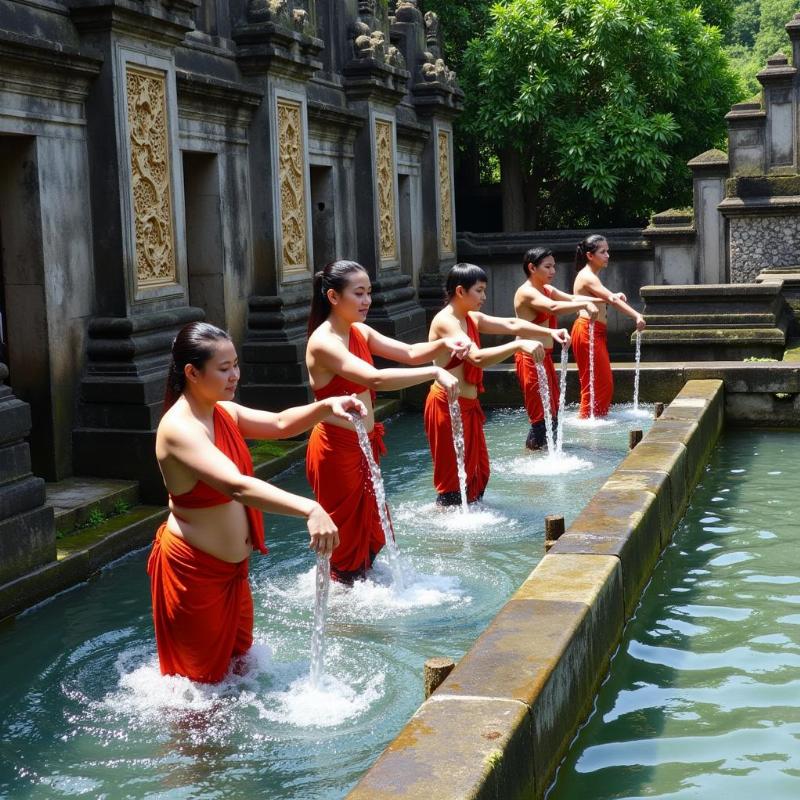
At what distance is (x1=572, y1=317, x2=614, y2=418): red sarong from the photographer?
1179cm

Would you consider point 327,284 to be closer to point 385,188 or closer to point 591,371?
point 591,371

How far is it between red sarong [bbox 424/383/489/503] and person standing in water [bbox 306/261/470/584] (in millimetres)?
1512

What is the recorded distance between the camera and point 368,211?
14789mm

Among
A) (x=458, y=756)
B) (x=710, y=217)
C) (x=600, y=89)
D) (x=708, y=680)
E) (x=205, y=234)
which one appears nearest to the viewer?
(x=458, y=756)

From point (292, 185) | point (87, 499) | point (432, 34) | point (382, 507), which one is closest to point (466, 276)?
point (382, 507)

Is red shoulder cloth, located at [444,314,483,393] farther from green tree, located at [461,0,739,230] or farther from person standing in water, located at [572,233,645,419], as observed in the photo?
green tree, located at [461,0,739,230]

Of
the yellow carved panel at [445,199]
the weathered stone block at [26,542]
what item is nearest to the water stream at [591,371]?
the weathered stone block at [26,542]

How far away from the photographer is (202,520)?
15.8 feet

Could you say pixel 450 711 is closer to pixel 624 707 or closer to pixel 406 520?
pixel 624 707

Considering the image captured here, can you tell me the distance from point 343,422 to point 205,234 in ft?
16.3

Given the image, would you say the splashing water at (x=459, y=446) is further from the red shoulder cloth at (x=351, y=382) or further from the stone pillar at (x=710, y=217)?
the stone pillar at (x=710, y=217)

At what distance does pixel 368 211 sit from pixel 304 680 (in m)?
10.2

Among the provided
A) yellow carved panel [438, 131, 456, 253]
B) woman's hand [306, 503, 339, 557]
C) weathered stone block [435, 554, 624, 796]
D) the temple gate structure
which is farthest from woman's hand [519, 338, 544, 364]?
yellow carved panel [438, 131, 456, 253]

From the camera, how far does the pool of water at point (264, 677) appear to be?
4.50 m
